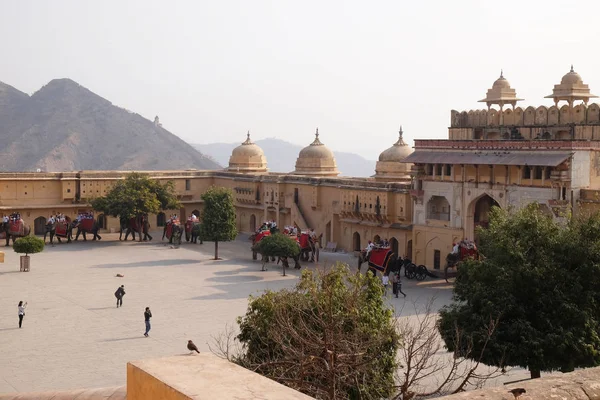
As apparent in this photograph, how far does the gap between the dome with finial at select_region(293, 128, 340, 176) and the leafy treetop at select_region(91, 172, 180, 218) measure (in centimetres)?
733

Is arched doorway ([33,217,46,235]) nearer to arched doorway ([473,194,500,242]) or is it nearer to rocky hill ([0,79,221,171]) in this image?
arched doorway ([473,194,500,242])

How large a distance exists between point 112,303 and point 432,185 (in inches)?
522

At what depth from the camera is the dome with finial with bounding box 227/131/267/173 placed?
48.3 metres

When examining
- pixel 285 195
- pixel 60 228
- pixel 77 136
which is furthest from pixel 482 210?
pixel 77 136

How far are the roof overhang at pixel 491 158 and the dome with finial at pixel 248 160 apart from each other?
1686 cm

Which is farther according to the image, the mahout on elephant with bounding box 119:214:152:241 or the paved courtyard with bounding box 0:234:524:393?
the mahout on elephant with bounding box 119:214:152:241

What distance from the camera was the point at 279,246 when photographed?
1219 inches

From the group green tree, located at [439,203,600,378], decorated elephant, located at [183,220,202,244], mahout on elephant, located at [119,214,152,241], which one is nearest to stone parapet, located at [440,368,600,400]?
green tree, located at [439,203,600,378]

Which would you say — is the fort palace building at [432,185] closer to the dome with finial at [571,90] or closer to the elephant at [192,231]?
the dome with finial at [571,90]

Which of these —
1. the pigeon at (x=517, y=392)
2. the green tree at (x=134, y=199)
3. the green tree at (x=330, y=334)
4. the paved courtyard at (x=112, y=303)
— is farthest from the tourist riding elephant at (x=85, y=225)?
the pigeon at (x=517, y=392)

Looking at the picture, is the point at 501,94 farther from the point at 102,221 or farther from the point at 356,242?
the point at 102,221

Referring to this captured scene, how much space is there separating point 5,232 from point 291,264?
14340 mm

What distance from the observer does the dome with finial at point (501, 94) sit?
109ft

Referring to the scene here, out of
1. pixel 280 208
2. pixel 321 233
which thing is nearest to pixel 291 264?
pixel 321 233
